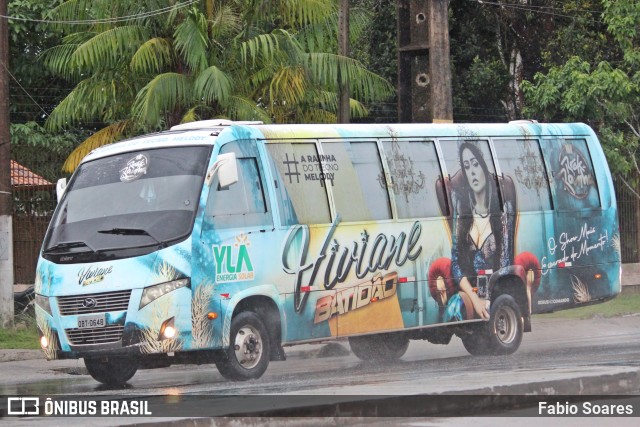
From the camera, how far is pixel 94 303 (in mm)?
12125

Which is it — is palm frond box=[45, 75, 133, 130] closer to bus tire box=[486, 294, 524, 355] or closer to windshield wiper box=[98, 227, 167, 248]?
bus tire box=[486, 294, 524, 355]

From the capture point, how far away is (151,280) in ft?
39.2

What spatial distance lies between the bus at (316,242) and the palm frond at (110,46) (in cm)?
699

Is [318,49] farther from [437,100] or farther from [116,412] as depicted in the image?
[116,412]

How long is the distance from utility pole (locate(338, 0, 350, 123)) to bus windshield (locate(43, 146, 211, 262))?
743cm

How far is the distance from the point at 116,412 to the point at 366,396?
2020 millimetres

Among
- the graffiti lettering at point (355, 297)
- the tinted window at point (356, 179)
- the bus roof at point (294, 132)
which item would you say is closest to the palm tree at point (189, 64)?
the bus roof at point (294, 132)

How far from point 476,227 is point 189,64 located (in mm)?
6698

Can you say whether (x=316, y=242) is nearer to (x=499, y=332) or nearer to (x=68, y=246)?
(x=68, y=246)

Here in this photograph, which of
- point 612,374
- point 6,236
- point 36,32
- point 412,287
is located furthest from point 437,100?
point 36,32

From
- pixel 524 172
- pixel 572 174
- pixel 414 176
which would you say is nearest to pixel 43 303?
pixel 414 176

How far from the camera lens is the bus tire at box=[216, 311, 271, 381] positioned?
12.5 meters

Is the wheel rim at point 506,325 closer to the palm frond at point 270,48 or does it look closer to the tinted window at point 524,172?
the tinted window at point 524,172

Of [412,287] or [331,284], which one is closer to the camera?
[331,284]
